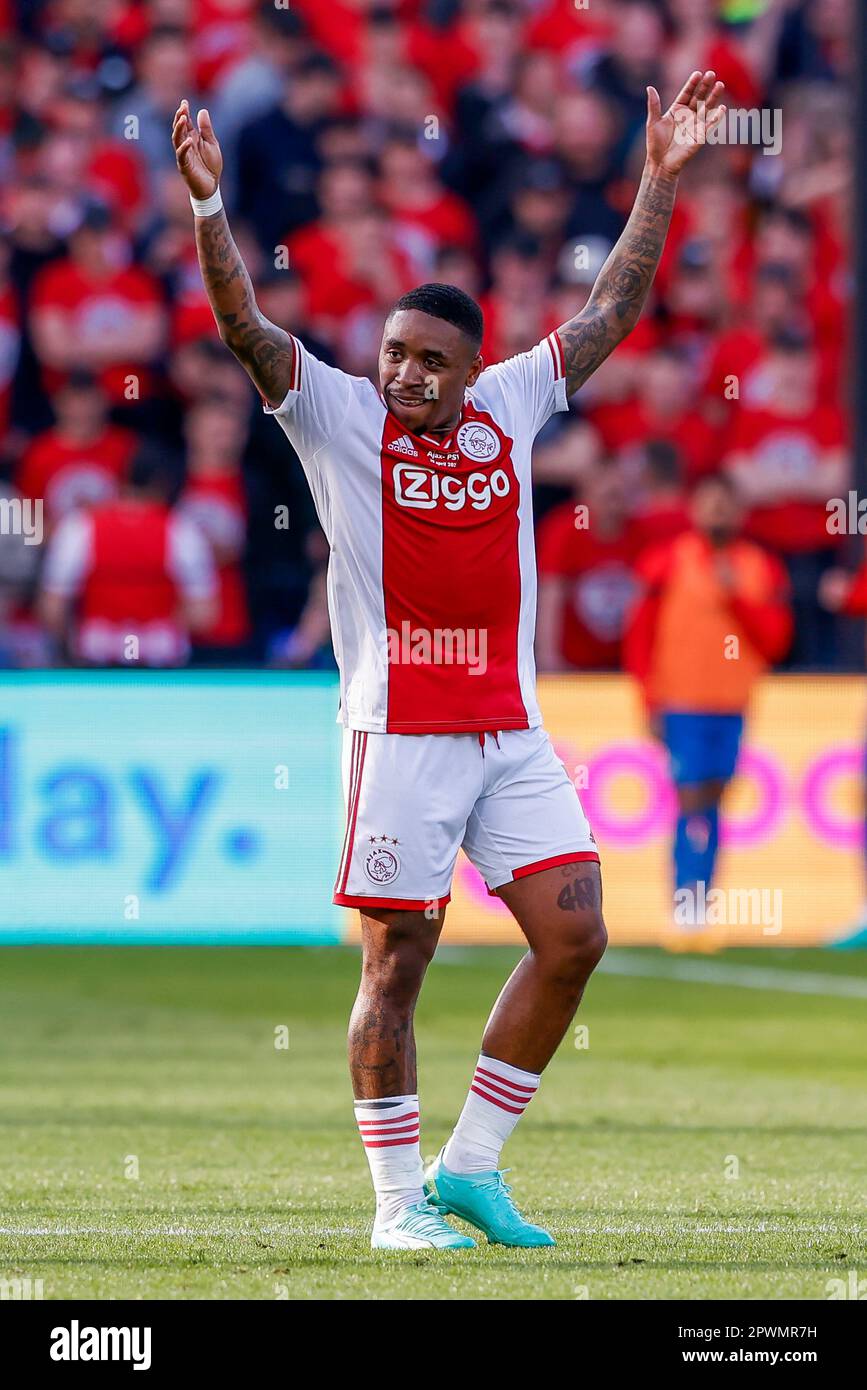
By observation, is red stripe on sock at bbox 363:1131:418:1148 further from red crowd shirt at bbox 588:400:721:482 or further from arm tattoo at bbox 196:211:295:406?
red crowd shirt at bbox 588:400:721:482

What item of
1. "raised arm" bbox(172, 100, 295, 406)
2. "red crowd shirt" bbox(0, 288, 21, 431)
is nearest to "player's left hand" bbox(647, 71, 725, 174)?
"raised arm" bbox(172, 100, 295, 406)

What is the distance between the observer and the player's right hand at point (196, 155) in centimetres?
523

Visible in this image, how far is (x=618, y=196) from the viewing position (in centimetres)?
1591

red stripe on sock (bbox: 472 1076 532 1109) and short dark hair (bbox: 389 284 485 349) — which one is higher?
short dark hair (bbox: 389 284 485 349)

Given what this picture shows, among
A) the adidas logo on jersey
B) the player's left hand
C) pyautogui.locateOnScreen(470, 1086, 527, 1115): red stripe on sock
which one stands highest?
the player's left hand

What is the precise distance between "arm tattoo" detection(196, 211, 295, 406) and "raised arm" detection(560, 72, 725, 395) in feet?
2.82

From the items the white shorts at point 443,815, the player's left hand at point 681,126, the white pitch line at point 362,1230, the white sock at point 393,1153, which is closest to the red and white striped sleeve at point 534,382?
the player's left hand at point 681,126

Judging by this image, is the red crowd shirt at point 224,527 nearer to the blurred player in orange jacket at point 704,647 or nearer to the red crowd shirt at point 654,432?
the blurred player in orange jacket at point 704,647

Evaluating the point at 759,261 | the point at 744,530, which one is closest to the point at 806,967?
the point at 744,530

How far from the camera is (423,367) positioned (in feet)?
17.8

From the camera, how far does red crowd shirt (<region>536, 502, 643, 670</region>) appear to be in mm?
13695

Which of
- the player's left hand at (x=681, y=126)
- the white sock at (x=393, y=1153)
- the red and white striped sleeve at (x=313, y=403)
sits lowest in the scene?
the white sock at (x=393, y=1153)

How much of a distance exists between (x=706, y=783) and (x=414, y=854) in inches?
285

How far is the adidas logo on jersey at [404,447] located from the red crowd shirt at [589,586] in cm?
819
